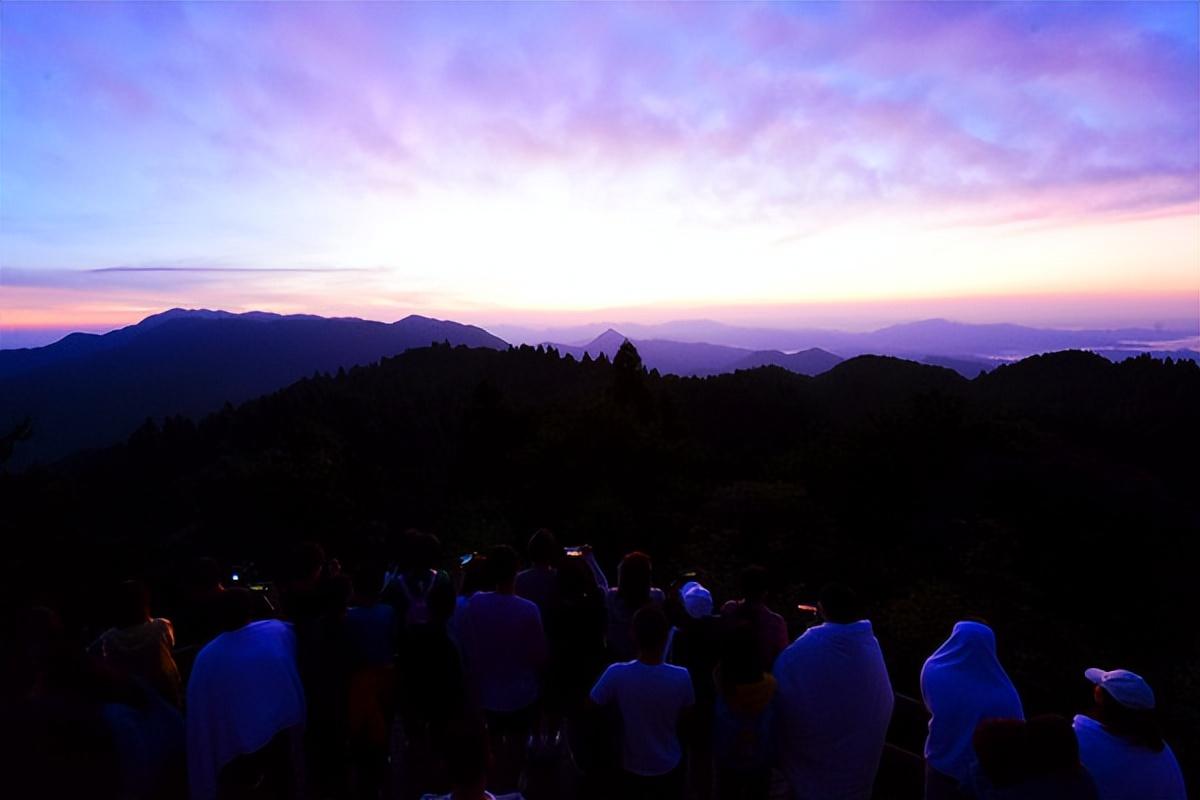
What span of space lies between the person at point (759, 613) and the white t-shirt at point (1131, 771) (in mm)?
1640

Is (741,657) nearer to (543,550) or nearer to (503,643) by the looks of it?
(503,643)

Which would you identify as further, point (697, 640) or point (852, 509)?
point (852, 509)

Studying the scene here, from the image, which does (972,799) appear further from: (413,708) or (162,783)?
(162,783)

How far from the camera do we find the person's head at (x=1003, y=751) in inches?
116

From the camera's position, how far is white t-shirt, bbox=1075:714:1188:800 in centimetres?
320

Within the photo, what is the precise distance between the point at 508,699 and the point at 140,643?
2.20 metres

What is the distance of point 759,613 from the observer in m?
4.42

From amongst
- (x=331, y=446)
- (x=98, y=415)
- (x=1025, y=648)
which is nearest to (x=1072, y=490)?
(x=1025, y=648)

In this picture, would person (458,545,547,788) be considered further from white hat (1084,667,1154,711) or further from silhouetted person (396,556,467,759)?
white hat (1084,667,1154,711)

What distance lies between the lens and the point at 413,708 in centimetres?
436

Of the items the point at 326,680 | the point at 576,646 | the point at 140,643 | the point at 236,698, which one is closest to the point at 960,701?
the point at 576,646

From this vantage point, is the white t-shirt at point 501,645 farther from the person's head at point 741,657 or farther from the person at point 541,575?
the person's head at point 741,657

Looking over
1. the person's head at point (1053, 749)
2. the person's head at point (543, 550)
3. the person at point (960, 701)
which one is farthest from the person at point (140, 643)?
the person's head at point (1053, 749)

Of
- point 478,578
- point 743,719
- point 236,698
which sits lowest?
point 743,719
